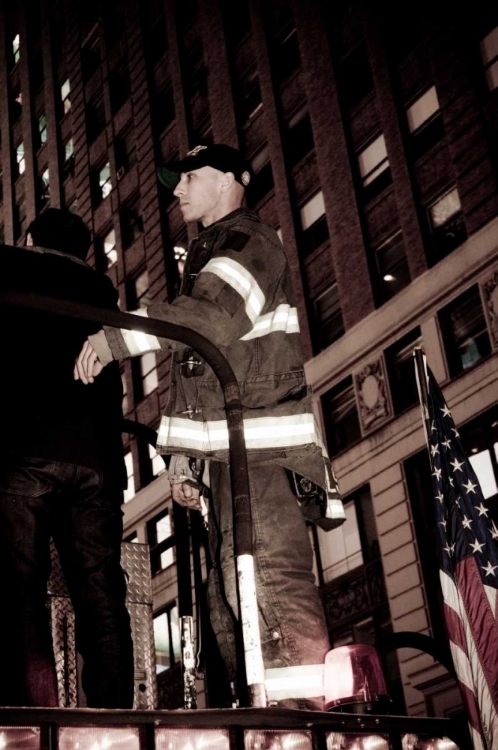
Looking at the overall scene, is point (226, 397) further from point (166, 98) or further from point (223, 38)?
point (166, 98)

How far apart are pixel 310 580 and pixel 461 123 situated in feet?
68.9

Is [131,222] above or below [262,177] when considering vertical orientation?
above

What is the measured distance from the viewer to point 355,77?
27.2m

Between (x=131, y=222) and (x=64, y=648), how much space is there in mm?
33469

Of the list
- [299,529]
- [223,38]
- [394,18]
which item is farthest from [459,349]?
[299,529]

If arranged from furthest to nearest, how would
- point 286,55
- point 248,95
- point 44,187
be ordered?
point 44,187, point 248,95, point 286,55

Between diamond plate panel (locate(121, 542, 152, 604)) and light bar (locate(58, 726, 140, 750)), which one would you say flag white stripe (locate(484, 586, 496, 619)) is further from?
light bar (locate(58, 726, 140, 750))

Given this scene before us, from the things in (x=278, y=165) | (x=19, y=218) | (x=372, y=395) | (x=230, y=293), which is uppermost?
(x=19, y=218)

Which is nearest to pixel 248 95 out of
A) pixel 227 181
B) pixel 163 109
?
pixel 163 109

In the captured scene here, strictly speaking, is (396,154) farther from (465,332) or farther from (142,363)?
(142,363)

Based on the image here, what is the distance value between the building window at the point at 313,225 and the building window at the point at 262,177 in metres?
2.32

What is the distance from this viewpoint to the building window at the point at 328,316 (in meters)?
25.5

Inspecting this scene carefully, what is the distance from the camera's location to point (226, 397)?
3.38 m

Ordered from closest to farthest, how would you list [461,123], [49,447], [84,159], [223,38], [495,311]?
[49,447], [495,311], [461,123], [223,38], [84,159]
